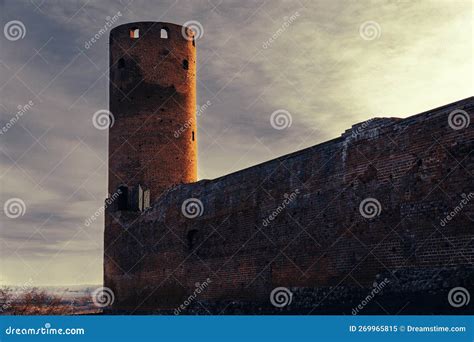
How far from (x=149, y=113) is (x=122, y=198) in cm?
315

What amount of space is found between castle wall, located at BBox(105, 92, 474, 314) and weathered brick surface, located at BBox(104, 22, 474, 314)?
0.08 feet

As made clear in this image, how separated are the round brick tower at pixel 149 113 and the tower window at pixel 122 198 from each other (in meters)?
0.03

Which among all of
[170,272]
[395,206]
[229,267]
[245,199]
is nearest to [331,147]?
[395,206]

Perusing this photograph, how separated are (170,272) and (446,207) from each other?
10098mm

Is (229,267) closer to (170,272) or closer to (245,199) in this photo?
(245,199)

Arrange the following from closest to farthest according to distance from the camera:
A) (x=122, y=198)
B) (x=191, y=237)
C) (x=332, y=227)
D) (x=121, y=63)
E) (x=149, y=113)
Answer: (x=332, y=227) < (x=191, y=237) < (x=122, y=198) < (x=149, y=113) < (x=121, y=63)

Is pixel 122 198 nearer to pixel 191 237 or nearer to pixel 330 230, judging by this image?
pixel 191 237

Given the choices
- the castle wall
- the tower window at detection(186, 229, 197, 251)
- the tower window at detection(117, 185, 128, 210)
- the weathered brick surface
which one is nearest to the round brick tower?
the tower window at detection(117, 185, 128, 210)

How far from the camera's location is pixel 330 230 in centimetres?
1334

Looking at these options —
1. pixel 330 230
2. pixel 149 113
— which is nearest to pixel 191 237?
pixel 330 230

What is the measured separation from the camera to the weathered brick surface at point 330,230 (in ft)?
35.6

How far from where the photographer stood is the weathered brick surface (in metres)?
10.9

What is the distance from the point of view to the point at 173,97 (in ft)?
77.5

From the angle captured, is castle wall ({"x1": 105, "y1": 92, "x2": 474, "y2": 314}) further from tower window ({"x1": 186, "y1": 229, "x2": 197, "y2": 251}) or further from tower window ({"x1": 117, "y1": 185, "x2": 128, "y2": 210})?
tower window ({"x1": 117, "y1": 185, "x2": 128, "y2": 210})
